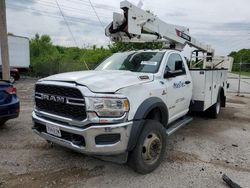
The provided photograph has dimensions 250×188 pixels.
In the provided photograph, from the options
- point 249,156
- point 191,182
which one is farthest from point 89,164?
point 249,156

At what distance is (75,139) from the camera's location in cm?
361

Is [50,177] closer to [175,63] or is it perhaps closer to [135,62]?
[135,62]

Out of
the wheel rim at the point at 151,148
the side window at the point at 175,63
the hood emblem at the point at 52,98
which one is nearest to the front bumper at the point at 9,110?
the hood emblem at the point at 52,98

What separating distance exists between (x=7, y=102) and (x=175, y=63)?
3.76 metres

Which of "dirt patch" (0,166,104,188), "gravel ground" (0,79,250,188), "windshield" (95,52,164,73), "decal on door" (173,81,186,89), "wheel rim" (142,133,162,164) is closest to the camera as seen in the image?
"dirt patch" (0,166,104,188)

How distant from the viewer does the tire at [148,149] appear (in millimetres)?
3814

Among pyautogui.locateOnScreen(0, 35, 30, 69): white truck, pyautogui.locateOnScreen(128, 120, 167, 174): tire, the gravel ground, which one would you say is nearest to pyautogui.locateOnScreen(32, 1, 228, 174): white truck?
pyautogui.locateOnScreen(128, 120, 167, 174): tire

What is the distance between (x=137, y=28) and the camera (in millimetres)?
5434

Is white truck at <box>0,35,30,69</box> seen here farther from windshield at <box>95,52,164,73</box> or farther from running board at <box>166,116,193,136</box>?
running board at <box>166,116,193,136</box>

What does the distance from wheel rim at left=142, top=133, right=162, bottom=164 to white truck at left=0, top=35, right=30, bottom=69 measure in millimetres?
22530

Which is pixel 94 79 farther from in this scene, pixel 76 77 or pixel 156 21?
pixel 156 21

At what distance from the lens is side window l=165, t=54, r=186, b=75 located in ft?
16.9

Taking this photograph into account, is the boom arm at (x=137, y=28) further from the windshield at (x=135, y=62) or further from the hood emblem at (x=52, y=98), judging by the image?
the hood emblem at (x=52, y=98)

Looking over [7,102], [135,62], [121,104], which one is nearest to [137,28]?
[135,62]
